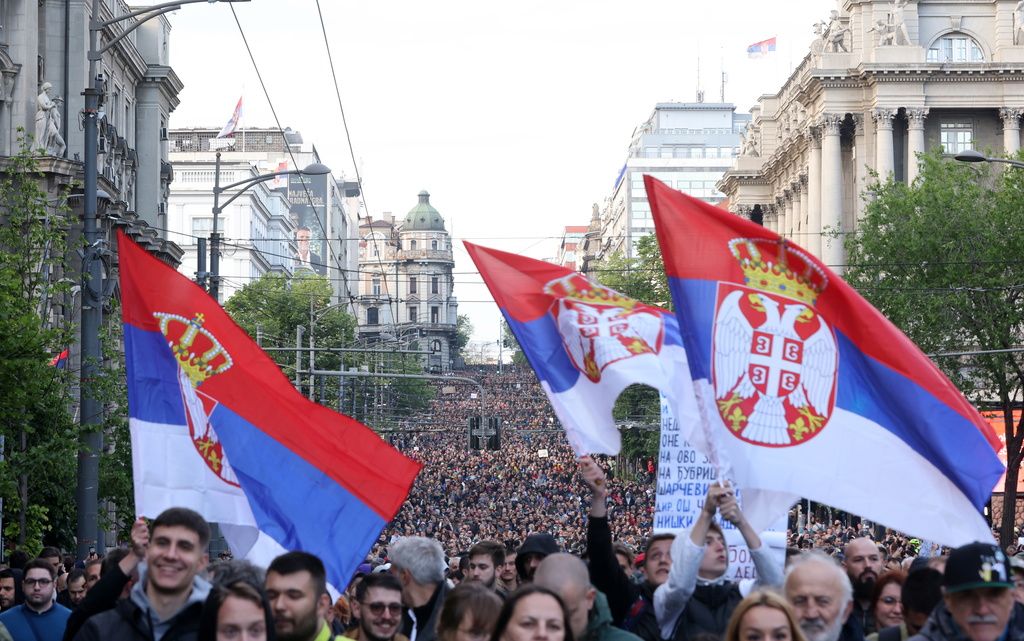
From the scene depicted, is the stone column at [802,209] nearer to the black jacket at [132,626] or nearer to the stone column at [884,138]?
the stone column at [884,138]

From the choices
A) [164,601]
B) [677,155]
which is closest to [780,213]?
[677,155]

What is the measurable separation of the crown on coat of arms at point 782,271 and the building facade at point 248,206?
92203 millimetres

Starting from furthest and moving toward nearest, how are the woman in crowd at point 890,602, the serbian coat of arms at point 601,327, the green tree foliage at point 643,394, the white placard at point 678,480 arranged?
the green tree foliage at point 643,394
the white placard at point 678,480
the serbian coat of arms at point 601,327
the woman in crowd at point 890,602

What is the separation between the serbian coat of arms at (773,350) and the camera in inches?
404

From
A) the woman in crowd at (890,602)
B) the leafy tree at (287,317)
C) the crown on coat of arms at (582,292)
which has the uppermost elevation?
the leafy tree at (287,317)

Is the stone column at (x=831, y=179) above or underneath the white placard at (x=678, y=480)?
above

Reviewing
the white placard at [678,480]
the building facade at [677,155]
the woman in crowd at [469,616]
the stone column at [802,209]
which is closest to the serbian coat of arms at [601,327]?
the white placard at [678,480]

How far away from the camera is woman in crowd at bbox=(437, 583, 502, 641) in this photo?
26.9ft

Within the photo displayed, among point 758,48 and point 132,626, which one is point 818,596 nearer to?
point 132,626

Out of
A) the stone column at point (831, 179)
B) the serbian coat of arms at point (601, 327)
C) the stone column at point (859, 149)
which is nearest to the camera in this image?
the serbian coat of arms at point (601, 327)

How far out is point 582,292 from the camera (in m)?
12.9

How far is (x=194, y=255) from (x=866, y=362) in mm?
122283

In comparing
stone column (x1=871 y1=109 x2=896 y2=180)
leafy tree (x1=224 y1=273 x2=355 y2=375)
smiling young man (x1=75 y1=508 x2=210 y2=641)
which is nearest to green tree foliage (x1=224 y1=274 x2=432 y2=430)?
leafy tree (x1=224 y1=273 x2=355 y2=375)

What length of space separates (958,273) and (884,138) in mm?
36927
